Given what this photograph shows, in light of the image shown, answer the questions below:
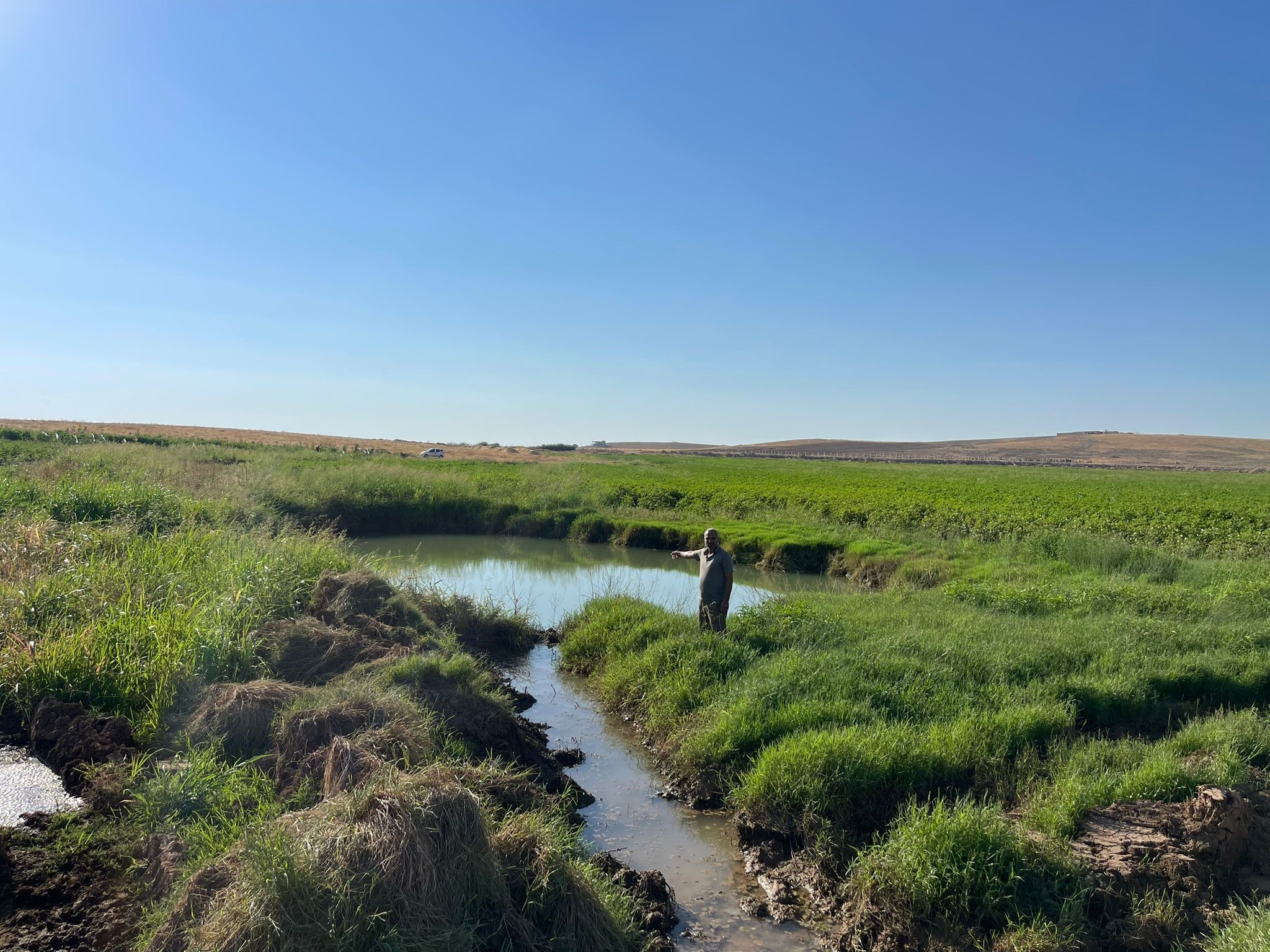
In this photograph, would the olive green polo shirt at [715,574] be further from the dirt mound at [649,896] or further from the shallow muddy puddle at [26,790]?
the shallow muddy puddle at [26,790]

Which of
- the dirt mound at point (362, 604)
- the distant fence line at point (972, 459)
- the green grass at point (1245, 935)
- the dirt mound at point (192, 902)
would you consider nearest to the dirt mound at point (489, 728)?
the dirt mound at point (362, 604)

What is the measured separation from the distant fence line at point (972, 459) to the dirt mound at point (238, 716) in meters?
86.3

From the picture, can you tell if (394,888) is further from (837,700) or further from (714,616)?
(714,616)

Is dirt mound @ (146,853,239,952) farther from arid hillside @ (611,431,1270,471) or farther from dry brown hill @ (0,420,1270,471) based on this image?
arid hillside @ (611,431,1270,471)

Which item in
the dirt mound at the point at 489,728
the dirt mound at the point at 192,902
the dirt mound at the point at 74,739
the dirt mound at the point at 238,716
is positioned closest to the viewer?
the dirt mound at the point at 192,902

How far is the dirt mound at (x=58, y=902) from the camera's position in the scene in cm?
370

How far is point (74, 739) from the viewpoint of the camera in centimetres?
554

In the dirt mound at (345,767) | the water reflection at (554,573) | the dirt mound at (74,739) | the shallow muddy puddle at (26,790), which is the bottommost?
the water reflection at (554,573)

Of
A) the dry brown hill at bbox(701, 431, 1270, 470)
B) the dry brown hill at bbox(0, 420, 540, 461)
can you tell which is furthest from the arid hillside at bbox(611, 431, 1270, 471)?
the dry brown hill at bbox(0, 420, 540, 461)

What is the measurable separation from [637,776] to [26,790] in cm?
456

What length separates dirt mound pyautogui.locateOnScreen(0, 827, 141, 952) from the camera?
370cm

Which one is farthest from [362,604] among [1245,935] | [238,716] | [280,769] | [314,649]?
[1245,935]

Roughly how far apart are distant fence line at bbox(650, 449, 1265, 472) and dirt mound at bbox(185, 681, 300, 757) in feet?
283

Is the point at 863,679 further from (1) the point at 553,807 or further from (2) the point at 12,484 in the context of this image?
(2) the point at 12,484
